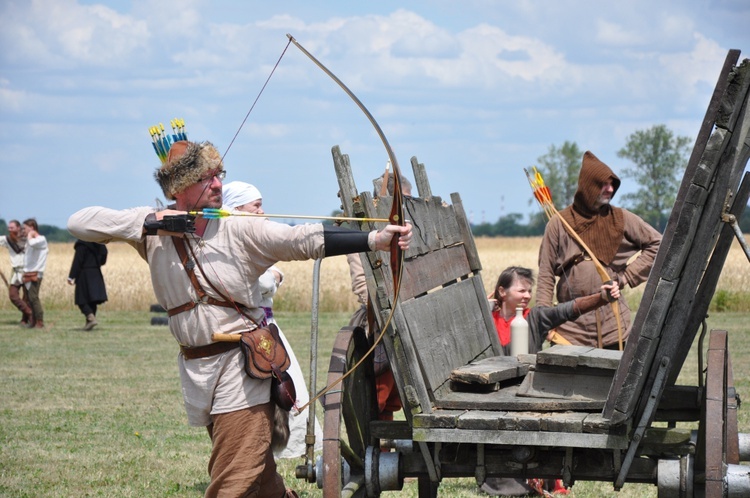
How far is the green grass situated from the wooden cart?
6.25 ft

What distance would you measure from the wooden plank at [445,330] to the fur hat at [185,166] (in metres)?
1.06

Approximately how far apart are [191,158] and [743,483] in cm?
261

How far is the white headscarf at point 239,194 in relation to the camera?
20.9 feet

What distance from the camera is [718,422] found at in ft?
13.1

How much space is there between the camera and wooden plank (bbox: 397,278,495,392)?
4551 mm

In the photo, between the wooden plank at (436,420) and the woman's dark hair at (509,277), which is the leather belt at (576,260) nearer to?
the woman's dark hair at (509,277)

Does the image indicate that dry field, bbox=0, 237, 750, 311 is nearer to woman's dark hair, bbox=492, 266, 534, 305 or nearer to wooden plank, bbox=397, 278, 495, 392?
woman's dark hair, bbox=492, 266, 534, 305

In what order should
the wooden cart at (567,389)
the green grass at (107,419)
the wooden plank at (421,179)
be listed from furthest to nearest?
the green grass at (107,419)
the wooden plank at (421,179)
the wooden cart at (567,389)

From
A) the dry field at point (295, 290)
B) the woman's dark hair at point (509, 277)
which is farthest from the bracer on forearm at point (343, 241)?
the dry field at point (295, 290)

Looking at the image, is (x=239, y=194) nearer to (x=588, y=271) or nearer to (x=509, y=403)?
(x=588, y=271)

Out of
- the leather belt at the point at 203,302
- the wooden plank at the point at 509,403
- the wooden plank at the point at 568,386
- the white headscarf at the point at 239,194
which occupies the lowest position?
the wooden plank at the point at 509,403

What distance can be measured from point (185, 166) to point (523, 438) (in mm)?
1848

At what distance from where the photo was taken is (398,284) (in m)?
4.25

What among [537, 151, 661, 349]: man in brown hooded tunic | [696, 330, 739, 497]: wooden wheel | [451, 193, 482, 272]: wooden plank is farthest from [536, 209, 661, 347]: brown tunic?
[696, 330, 739, 497]: wooden wheel
